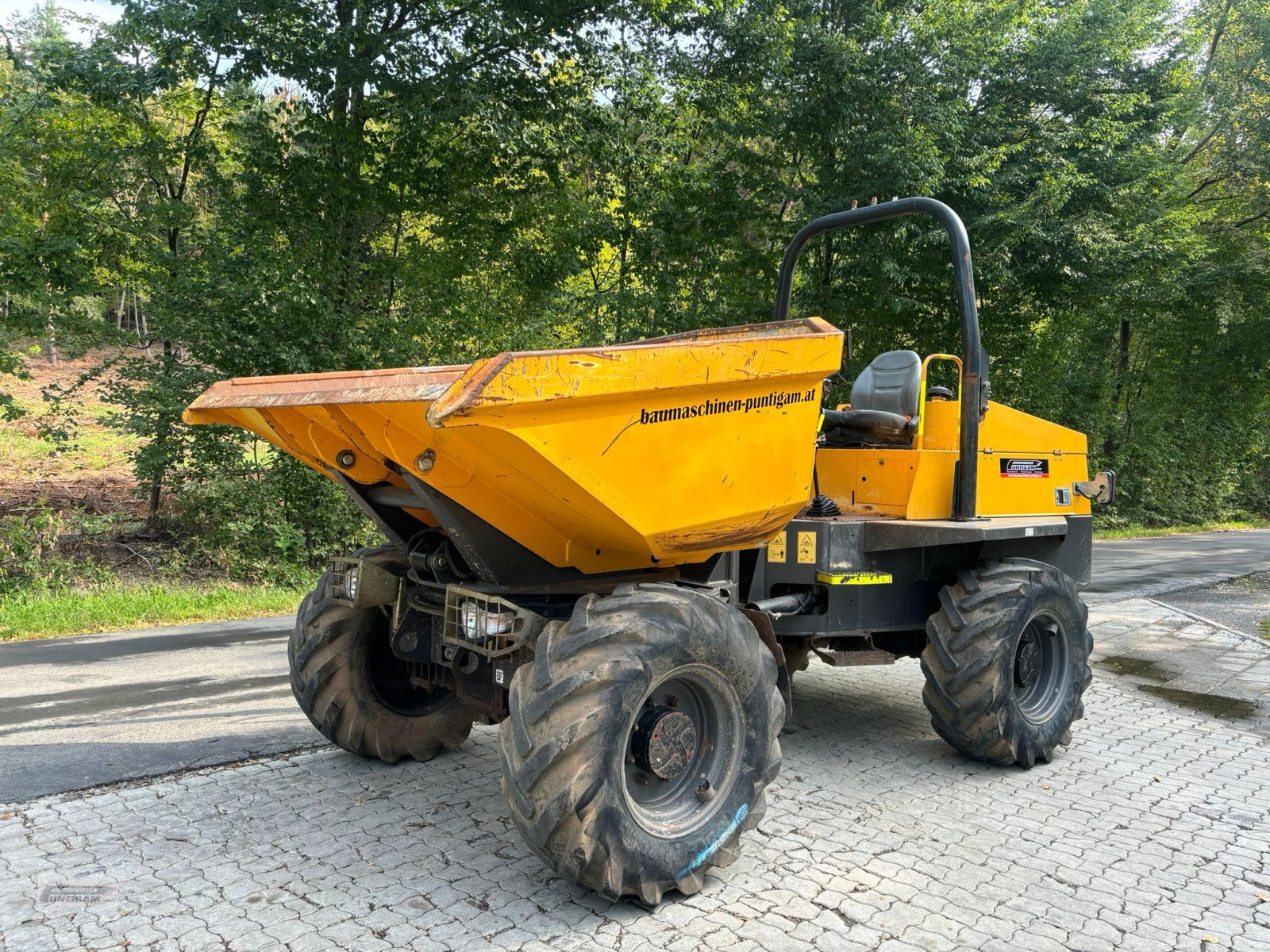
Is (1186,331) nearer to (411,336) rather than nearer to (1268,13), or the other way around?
(1268,13)

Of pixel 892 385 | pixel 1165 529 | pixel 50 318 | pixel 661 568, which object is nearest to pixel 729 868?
pixel 661 568

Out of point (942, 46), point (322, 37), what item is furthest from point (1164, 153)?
point (322, 37)

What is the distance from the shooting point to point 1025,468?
17.9 feet

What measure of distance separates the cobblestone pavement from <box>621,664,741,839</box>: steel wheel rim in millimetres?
306

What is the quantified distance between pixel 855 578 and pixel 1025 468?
1.54 metres

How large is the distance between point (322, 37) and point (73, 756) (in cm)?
840

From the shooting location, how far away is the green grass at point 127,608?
323 inches

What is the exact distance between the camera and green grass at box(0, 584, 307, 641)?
820 cm

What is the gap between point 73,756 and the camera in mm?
4766

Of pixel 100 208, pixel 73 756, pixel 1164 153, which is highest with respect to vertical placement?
pixel 1164 153

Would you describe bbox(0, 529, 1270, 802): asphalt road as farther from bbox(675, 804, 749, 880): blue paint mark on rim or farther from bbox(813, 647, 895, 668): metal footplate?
bbox(813, 647, 895, 668): metal footplate

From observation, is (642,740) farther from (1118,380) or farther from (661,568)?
(1118,380)

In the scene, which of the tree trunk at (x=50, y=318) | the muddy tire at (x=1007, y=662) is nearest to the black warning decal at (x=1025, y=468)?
the muddy tire at (x=1007, y=662)

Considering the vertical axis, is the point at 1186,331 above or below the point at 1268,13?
below
